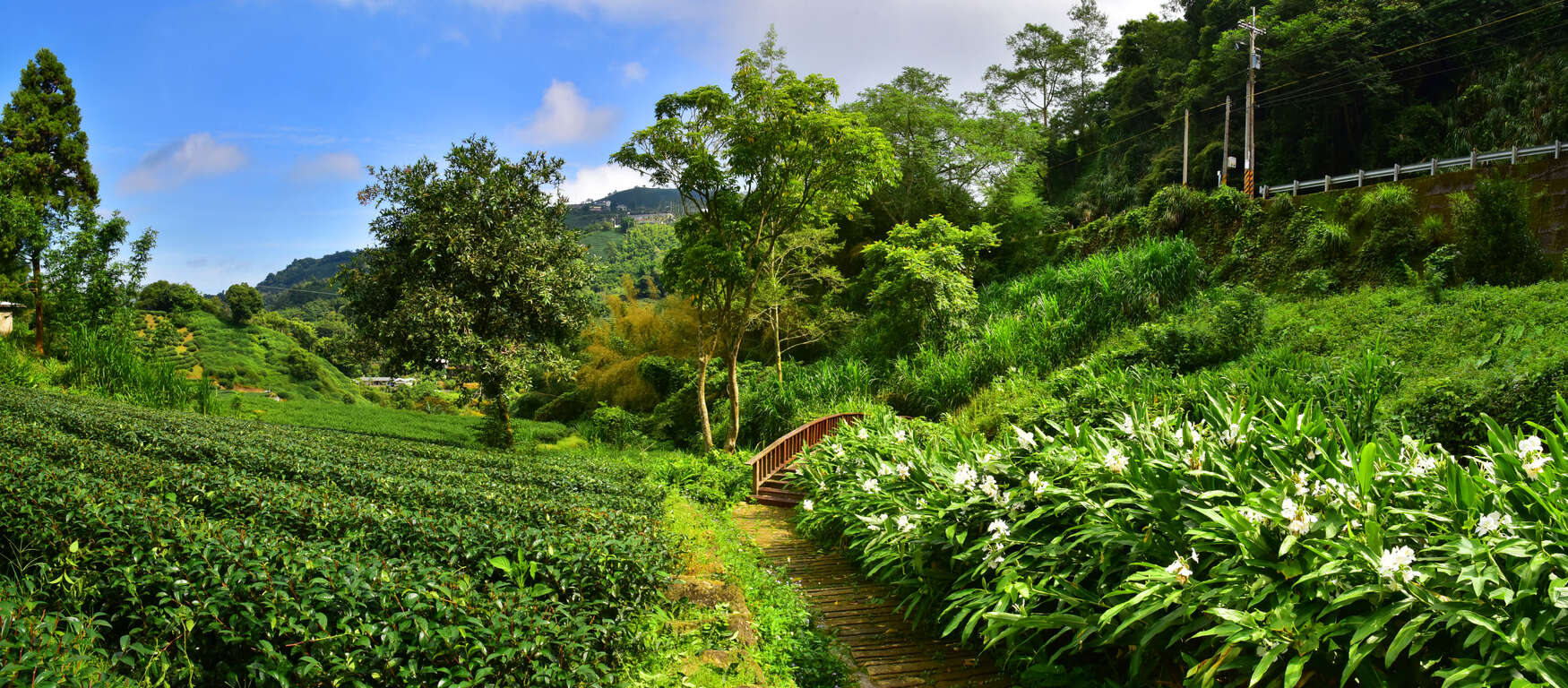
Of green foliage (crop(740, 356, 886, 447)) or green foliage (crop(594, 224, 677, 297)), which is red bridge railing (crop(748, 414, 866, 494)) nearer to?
green foliage (crop(740, 356, 886, 447))

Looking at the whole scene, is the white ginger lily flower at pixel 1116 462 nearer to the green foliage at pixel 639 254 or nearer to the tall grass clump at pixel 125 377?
the tall grass clump at pixel 125 377

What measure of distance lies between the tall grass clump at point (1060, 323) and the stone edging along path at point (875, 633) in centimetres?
635

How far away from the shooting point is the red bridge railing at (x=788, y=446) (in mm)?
10367

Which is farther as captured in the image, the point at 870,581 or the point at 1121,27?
the point at 1121,27

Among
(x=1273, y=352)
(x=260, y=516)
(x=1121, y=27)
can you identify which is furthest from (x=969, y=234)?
(x=1121, y=27)

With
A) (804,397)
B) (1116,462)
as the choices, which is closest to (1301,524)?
(1116,462)

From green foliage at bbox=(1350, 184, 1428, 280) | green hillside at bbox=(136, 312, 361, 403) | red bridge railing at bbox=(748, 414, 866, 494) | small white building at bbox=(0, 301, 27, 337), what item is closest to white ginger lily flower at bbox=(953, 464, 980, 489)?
red bridge railing at bbox=(748, 414, 866, 494)

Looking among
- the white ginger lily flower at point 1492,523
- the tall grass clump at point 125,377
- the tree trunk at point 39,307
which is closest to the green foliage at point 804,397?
the tall grass clump at point 125,377

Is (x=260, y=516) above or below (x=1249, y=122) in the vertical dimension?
below

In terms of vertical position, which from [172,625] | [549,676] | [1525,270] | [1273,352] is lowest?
Answer: [549,676]

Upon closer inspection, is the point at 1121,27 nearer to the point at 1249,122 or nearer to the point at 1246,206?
the point at 1249,122

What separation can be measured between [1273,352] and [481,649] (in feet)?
31.4

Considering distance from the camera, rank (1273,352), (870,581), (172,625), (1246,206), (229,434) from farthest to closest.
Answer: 1. (1246,206)
2. (1273,352)
3. (229,434)
4. (870,581)
5. (172,625)

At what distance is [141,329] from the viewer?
1661cm
